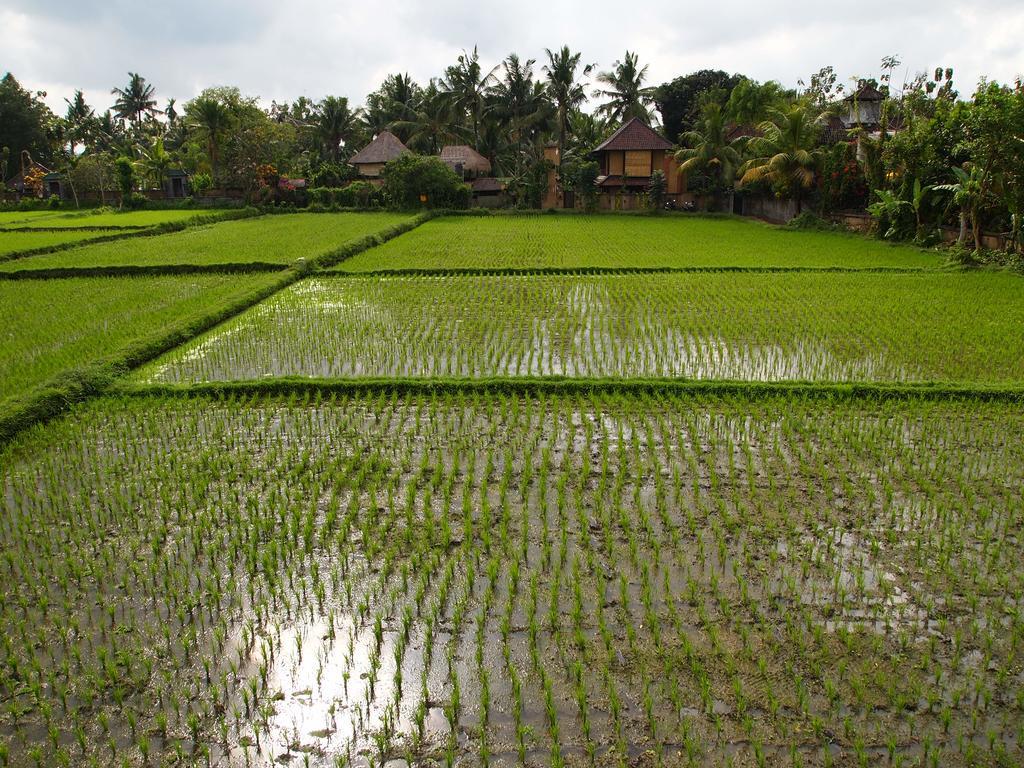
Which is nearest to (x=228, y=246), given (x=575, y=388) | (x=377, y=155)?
(x=575, y=388)

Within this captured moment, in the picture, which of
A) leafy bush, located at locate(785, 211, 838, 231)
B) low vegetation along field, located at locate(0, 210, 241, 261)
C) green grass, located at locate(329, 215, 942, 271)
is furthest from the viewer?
leafy bush, located at locate(785, 211, 838, 231)

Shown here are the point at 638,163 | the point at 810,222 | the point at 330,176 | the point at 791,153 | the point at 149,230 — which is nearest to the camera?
the point at 810,222

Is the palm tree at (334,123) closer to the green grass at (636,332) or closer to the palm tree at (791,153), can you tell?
the palm tree at (791,153)

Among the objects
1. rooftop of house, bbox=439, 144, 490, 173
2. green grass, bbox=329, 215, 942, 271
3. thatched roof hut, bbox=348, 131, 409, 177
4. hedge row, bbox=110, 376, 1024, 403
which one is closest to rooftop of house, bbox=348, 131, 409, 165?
thatched roof hut, bbox=348, 131, 409, 177

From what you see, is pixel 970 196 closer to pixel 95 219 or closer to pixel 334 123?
pixel 95 219

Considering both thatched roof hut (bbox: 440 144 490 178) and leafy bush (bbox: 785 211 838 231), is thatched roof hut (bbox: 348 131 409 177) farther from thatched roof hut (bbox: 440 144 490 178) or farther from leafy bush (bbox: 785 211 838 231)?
leafy bush (bbox: 785 211 838 231)

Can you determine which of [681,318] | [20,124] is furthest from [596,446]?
[20,124]

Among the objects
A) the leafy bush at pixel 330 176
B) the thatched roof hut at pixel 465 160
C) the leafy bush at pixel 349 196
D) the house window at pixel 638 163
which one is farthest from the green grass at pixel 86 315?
the thatched roof hut at pixel 465 160
